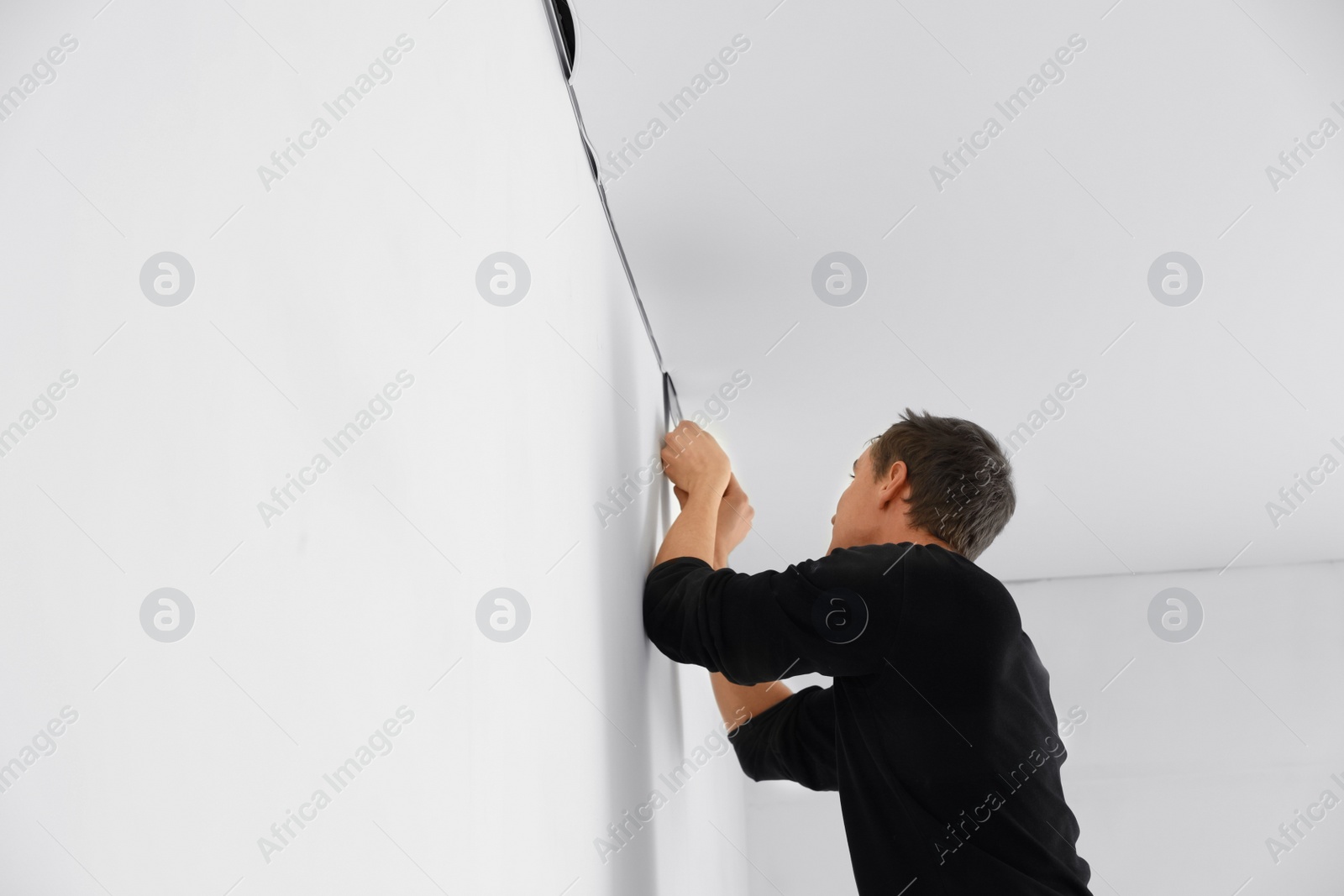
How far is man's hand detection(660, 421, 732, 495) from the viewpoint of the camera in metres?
→ 1.35

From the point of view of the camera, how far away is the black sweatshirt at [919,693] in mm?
1054

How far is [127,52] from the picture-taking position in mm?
284

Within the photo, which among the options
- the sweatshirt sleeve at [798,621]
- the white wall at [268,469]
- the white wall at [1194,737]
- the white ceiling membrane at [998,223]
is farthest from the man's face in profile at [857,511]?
the white wall at [1194,737]

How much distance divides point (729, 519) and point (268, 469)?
115 cm

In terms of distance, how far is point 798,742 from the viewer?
1.36m

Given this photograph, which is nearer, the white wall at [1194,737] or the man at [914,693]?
the man at [914,693]

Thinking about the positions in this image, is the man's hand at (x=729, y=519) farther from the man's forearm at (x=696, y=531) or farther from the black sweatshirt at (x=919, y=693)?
the black sweatshirt at (x=919, y=693)

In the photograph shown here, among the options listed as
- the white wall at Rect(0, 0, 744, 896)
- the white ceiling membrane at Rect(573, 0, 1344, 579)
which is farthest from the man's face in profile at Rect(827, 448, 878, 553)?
the white wall at Rect(0, 0, 744, 896)

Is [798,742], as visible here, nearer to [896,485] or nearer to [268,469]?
[896,485]

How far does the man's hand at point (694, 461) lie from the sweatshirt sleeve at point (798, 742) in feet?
1.11

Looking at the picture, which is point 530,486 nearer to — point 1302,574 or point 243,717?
point 243,717

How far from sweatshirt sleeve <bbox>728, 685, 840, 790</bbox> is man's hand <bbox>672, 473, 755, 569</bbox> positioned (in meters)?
0.24

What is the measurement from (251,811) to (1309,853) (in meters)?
4.22

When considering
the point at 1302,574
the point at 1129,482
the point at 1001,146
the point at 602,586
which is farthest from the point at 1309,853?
the point at 602,586
